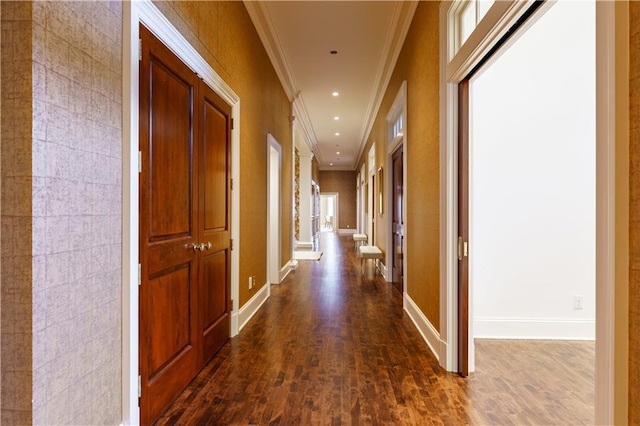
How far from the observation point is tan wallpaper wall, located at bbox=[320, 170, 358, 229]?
17.4m

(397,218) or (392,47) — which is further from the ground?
(392,47)

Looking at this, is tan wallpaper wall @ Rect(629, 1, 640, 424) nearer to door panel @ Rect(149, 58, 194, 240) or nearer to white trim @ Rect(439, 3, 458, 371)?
white trim @ Rect(439, 3, 458, 371)

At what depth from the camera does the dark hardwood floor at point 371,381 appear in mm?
1917

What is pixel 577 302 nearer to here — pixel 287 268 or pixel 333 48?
pixel 333 48

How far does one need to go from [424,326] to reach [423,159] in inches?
61.1

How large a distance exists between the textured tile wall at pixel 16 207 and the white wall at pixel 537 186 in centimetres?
310

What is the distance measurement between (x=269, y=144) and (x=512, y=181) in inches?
116

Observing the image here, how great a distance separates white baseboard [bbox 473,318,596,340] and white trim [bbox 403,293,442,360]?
0.48m

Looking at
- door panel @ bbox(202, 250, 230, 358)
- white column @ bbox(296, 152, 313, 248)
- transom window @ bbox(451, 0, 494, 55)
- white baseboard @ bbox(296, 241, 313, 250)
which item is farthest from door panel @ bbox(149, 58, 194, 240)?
white column @ bbox(296, 152, 313, 248)

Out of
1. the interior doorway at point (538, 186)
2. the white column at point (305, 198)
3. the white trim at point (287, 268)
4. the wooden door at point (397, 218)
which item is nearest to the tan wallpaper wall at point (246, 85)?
the white trim at point (287, 268)

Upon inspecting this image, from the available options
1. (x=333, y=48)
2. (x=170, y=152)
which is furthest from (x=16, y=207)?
(x=333, y=48)

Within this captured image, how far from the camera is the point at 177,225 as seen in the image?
2109 mm

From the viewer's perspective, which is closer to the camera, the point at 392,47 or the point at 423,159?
the point at 423,159

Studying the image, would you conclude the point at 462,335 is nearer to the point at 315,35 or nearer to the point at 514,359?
the point at 514,359
